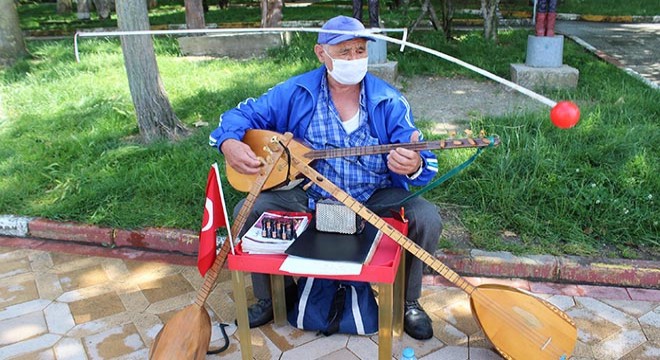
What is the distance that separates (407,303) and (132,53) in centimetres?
321

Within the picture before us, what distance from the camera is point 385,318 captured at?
2207mm

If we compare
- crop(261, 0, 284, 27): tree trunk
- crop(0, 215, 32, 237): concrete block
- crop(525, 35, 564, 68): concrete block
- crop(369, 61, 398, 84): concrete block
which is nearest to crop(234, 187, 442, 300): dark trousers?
crop(0, 215, 32, 237): concrete block

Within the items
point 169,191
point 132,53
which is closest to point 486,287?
point 169,191

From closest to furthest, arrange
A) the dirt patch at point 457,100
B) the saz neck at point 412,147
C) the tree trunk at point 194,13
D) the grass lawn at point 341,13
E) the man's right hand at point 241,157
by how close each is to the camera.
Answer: the saz neck at point 412,147 < the man's right hand at point 241,157 < the dirt patch at point 457,100 < the tree trunk at point 194,13 < the grass lawn at point 341,13

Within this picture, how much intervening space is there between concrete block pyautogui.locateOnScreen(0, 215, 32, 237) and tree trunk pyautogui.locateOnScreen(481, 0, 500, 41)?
678 centimetres

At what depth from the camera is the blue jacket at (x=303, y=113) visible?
8.43 ft

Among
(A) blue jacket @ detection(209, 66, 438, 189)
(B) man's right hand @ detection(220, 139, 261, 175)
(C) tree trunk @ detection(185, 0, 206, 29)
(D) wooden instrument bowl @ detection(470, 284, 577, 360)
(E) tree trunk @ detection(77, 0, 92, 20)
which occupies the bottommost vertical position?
(D) wooden instrument bowl @ detection(470, 284, 577, 360)

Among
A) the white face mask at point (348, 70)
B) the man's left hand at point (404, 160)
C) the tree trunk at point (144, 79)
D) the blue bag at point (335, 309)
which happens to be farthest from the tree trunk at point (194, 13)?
the man's left hand at point (404, 160)

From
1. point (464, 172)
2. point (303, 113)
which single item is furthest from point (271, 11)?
point (303, 113)

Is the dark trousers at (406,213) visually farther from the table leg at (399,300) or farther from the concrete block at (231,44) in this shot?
the concrete block at (231,44)

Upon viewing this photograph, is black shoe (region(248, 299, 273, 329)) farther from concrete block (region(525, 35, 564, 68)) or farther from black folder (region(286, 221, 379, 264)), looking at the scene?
concrete block (region(525, 35, 564, 68))

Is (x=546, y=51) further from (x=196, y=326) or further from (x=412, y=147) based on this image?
(x=196, y=326)

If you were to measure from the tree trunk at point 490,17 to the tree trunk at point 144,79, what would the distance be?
5236 millimetres

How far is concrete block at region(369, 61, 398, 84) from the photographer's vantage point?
6.37 metres
